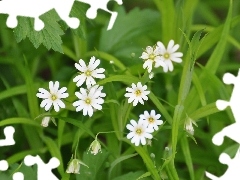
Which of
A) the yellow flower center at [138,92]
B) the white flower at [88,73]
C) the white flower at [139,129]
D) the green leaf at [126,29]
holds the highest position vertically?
the green leaf at [126,29]

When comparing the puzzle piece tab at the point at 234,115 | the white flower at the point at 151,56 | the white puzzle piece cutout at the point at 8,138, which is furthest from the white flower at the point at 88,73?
the puzzle piece tab at the point at 234,115

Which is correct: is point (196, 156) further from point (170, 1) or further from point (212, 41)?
point (170, 1)

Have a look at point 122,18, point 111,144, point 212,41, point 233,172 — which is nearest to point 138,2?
point 122,18

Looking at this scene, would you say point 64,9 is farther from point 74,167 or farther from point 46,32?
point 74,167

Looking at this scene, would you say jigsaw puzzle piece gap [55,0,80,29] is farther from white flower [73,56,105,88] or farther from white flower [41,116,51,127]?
white flower [41,116,51,127]

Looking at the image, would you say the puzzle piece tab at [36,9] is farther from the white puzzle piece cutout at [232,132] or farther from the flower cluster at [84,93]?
the white puzzle piece cutout at [232,132]

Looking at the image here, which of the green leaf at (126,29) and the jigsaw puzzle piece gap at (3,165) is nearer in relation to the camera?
the jigsaw puzzle piece gap at (3,165)

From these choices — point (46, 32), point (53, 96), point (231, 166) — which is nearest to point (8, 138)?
point (53, 96)

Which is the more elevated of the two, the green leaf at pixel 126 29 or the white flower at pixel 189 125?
the green leaf at pixel 126 29
